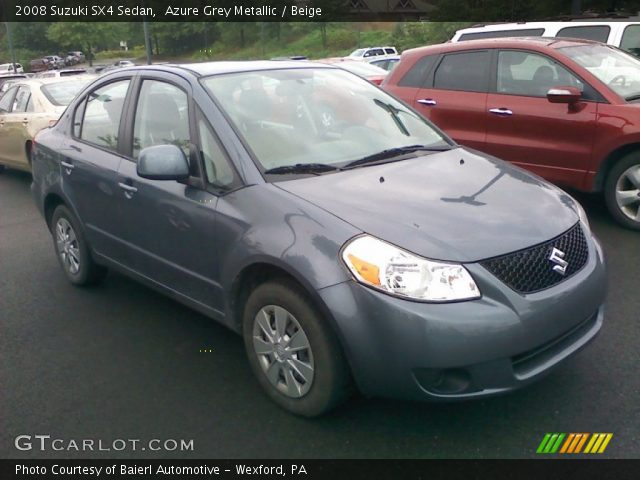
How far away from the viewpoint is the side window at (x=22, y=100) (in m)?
9.41

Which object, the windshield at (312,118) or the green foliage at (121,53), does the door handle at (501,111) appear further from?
the green foliage at (121,53)

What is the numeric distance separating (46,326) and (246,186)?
2079 mm

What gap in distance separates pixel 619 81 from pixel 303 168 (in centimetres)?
406

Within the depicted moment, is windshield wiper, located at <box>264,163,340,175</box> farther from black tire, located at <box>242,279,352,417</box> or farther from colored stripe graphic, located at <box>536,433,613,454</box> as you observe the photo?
colored stripe graphic, located at <box>536,433,613,454</box>

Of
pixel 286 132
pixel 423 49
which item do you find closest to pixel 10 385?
pixel 286 132

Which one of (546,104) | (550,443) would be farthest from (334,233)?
(546,104)

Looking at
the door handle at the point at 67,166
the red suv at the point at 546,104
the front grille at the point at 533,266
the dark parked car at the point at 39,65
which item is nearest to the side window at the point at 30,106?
the door handle at the point at 67,166

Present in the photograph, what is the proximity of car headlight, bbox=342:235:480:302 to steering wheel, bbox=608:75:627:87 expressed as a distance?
13.7ft

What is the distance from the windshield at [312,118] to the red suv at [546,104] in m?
2.29

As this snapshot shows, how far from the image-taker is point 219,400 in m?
3.38

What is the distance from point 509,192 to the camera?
328cm

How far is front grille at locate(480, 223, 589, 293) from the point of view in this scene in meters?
2.76

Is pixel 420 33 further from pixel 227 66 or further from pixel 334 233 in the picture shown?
pixel 334 233

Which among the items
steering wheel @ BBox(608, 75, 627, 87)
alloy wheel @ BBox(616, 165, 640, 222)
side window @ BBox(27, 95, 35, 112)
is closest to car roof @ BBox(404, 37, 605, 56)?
steering wheel @ BBox(608, 75, 627, 87)
